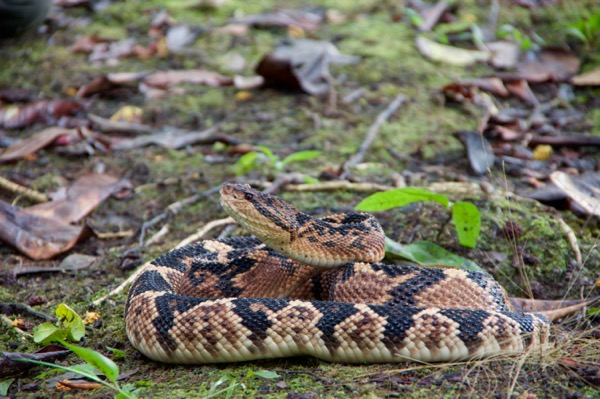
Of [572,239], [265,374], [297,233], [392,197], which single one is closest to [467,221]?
[392,197]

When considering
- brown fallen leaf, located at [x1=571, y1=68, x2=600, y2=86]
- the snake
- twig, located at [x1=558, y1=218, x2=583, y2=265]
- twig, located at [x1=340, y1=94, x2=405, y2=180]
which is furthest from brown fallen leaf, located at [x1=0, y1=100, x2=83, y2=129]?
brown fallen leaf, located at [x1=571, y1=68, x2=600, y2=86]

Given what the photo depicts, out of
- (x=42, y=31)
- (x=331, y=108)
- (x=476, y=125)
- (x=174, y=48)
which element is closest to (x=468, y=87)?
(x=476, y=125)

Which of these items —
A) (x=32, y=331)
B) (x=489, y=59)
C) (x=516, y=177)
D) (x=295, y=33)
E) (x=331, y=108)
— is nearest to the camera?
(x=32, y=331)

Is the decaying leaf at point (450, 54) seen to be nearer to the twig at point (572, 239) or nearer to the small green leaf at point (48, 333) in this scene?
the twig at point (572, 239)

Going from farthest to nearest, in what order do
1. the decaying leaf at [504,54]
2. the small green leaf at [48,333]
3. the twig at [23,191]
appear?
the decaying leaf at [504,54] → the twig at [23,191] → the small green leaf at [48,333]

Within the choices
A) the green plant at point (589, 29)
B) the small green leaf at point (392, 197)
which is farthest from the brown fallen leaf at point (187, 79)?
the green plant at point (589, 29)

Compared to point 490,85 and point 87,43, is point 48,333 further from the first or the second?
point 87,43

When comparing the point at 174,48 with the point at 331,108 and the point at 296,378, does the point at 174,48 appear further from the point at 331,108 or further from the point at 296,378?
the point at 296,378
